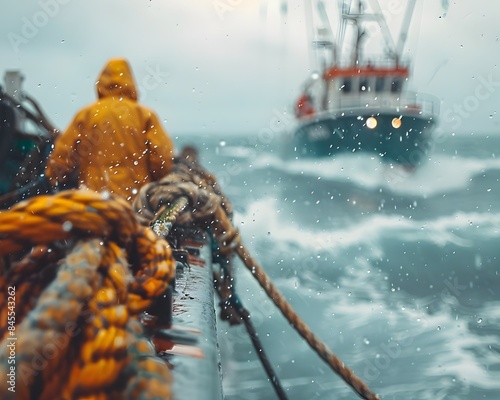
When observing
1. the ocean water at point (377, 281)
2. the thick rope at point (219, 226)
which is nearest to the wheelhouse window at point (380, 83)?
Answer: the ocean water at point (377, 281)

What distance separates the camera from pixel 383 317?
10.3 m

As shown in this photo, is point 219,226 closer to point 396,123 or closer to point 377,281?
point 377,281

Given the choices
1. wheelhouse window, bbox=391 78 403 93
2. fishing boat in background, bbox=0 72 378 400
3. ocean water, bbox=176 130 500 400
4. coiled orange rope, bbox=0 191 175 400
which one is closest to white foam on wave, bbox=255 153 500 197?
ocean water, bbox=176 130 500 400

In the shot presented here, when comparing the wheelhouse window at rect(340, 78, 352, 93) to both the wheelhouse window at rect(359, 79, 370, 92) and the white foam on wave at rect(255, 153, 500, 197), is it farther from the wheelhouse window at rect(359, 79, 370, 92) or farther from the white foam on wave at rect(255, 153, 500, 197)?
the white foam on wave at rect(255, 153, 500, 197)

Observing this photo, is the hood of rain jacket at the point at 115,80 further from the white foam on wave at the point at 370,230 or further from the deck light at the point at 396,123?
the deck light at the point at 396,123

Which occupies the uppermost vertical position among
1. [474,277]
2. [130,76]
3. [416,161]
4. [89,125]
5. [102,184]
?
[416,161]

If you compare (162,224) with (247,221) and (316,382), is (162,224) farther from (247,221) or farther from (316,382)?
(247,221)

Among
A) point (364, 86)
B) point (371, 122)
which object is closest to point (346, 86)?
point (364, 86)

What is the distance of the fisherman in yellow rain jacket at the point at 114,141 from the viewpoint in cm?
343

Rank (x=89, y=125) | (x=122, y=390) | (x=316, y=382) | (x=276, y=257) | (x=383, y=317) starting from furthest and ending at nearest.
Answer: (x=276, y=257)
(x=383, y=317)
(x=316, y=382)
(x=89, y=125)
(x=122, y=390)

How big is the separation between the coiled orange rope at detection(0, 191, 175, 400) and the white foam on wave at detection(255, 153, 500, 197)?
20.8m

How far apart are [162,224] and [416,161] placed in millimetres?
21476

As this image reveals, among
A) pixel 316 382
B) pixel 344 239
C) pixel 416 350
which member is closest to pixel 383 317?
pixel 416 350

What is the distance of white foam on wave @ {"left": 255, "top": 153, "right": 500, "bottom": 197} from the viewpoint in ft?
74.4
